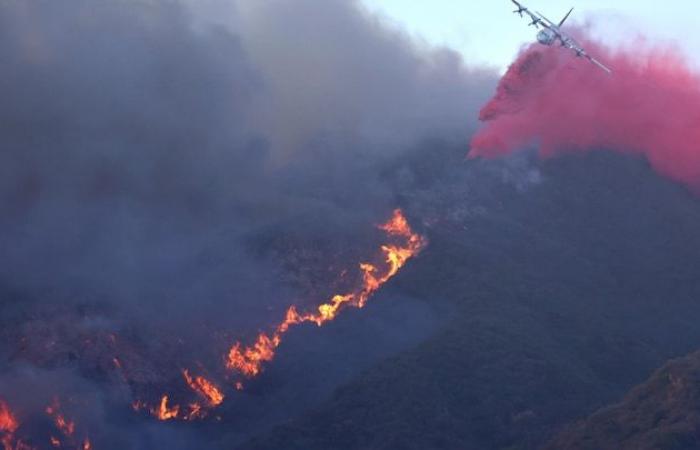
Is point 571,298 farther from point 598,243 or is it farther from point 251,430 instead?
point 251,430

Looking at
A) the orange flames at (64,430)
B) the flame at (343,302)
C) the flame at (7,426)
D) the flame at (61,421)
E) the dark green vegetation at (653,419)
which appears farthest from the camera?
the flame at (343,302)

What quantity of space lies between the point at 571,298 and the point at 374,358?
16.9 m

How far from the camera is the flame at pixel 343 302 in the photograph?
80250 mm

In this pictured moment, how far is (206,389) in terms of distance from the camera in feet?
257

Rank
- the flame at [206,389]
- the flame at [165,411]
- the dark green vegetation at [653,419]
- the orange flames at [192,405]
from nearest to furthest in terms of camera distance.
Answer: the dark green vegetation at [653,419] → the flame at [165,411] → the orange flames at [192,405] → the flame at [206,389]

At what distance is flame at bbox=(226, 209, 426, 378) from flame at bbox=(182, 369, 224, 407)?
195 centimetres

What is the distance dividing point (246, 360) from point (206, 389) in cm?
325

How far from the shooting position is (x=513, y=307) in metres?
87.7

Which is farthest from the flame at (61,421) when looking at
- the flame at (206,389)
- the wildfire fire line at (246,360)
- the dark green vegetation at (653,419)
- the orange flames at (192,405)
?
the dark green vegetation at (653,419)

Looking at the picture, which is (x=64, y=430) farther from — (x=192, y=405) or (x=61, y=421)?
(x=192, y=405)

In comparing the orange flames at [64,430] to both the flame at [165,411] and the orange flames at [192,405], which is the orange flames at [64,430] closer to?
the orange flames at [192,405]

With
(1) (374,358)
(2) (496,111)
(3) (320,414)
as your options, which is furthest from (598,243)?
(3) (320,414)

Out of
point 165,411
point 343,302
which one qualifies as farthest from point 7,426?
point 343,302

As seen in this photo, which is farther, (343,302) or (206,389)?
(343,302)
